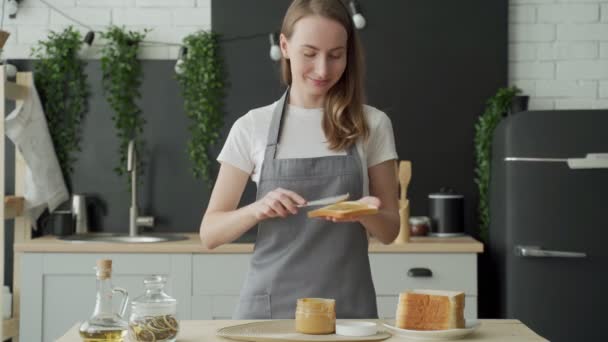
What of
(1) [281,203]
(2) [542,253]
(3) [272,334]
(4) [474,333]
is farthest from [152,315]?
(2) [542,253]

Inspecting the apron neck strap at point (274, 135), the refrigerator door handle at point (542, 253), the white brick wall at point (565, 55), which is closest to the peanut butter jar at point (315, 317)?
the apron neck strap at point (274, 135)

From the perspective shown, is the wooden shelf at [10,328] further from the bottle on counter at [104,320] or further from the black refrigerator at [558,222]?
the bottle on counter at [104,320]

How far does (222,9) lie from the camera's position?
4.53 meters

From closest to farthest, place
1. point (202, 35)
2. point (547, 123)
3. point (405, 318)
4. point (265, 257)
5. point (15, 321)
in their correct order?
point (405, 318) < point (265, 257) < point (547, 123) < point (15, 321) < point (202, 35)

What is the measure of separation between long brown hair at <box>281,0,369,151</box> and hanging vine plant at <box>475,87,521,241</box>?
2082 millimetres

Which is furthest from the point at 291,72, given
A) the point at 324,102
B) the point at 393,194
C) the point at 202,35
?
the point at 202,35

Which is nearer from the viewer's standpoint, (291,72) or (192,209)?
(291,72)

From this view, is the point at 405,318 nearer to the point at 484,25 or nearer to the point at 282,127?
the point at 282,127

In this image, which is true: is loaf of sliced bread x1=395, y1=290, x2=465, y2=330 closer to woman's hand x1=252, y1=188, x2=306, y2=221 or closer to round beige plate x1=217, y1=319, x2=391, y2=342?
round beige plate x1=217, y1=319, x2=391, y2=342

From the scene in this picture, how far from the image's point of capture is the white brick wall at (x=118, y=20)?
4.55m

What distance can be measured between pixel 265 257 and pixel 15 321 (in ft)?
7.24

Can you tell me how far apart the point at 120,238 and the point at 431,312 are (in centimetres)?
268

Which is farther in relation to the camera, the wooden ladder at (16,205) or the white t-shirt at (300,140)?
the wooden ladder at (16,205)

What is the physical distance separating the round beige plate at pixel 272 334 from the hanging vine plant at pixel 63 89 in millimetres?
2763
